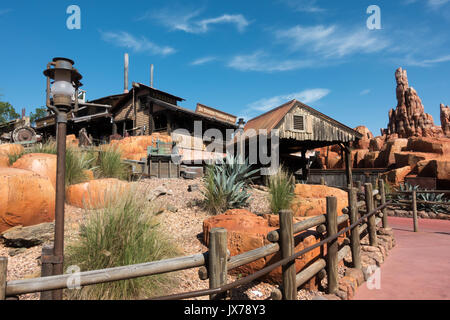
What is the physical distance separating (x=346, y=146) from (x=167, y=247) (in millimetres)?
12130

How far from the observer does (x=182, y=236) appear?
5035mm

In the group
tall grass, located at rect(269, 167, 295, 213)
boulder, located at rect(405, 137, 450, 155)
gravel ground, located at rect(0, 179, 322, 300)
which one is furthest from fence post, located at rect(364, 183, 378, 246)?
boulder, located at rect(405, 137, 450, 155)

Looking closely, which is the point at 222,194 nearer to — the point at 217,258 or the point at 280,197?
the point at 280,197

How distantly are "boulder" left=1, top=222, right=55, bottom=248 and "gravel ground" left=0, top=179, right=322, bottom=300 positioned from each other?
11 cm

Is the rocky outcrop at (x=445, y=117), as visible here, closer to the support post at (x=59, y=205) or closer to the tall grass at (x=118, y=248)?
the tall grass at (x=118, y=248)

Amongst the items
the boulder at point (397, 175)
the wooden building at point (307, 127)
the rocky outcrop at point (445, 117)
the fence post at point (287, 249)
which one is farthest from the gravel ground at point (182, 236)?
the rocky outcrop at point (445, 117)

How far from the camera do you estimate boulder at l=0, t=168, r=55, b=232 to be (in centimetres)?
460

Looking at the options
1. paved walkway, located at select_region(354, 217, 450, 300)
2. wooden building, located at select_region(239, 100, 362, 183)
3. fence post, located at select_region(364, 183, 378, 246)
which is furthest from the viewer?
wooden building, located at select_region(239, 100, 362, 183)

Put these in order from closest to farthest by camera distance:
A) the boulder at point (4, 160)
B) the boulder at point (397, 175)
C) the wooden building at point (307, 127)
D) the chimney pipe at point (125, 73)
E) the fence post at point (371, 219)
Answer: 1. the fence post at point (371, 219)
2. the boulder at point (4, 160)
3. the wooden building at point (307, 127)
4. the boulder at point (397, 175)
5. the chimney pipe at point (125, 73)

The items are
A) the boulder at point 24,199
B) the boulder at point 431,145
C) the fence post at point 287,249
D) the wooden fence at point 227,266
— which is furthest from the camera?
the boulder at point 431,145

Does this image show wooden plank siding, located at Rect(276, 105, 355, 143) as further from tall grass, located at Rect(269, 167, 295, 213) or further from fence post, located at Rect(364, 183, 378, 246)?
fence post, located at Rect(364, 183, 378, 246)

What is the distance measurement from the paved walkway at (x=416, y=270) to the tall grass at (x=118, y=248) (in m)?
2.76

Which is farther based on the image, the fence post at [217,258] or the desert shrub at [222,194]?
the desert shrub at [222,194]

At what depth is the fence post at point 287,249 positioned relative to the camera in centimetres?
270
